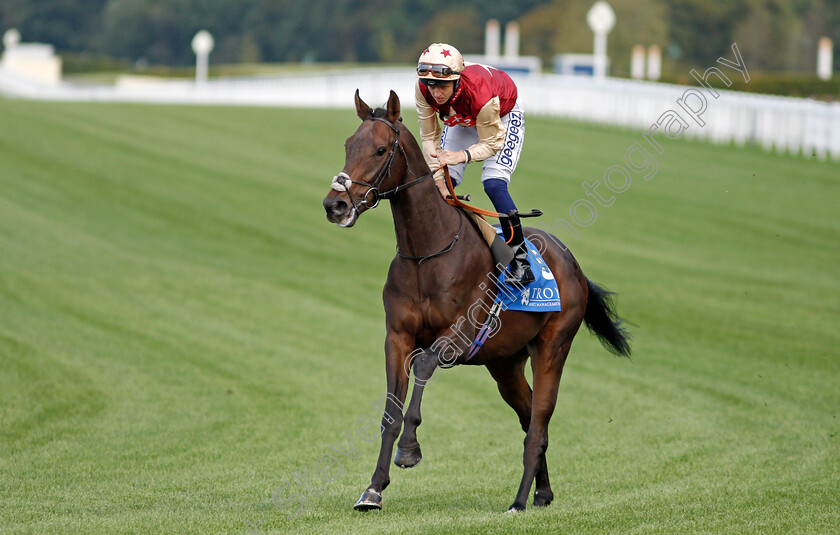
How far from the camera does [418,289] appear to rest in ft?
20.1

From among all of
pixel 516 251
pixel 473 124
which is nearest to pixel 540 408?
pixel 516 251

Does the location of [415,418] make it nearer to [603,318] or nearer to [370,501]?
[370,501]

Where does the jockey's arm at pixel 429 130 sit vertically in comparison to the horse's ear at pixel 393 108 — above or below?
A: below

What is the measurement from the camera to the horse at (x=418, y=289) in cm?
585

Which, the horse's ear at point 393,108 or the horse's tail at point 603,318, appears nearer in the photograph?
the horse's ear at point 393,108

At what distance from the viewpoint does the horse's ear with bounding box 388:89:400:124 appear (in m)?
5.86

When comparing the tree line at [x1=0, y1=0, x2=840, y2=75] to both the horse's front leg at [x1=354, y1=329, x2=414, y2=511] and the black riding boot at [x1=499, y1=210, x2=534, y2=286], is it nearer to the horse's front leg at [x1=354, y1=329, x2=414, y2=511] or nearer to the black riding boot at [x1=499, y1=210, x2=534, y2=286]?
the black riding boot at [x1=499, y1=210, x2=534, y2=286]

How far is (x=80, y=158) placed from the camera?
2208 cm

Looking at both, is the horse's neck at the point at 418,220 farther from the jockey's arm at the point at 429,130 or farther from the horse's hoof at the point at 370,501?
the horse's hoof at the point at 370,501

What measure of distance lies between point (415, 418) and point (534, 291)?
1.34 meters

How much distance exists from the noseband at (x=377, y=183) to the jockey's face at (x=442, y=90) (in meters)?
0.44

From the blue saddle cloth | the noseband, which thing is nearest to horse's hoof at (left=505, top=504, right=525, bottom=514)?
the blue saddle cloth

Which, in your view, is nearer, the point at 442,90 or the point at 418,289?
the point at 418,289

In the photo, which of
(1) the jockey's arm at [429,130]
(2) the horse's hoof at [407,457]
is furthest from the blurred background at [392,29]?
(2) the horse's hoof at [407,457]
